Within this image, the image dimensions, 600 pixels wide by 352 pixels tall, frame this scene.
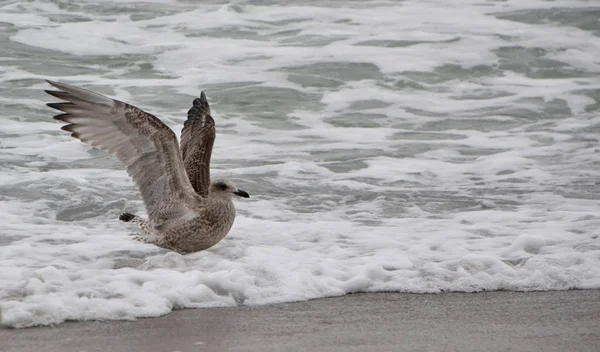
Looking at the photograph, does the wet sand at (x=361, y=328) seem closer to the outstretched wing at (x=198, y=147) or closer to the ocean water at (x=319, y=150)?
the ocean water at (x=319, y=150)

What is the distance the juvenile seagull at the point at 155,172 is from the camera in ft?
18.7

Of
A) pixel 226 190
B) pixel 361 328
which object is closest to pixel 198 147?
pixel 226 190

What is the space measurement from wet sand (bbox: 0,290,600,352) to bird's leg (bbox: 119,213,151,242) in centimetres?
140

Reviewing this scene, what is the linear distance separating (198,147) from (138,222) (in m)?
0.67

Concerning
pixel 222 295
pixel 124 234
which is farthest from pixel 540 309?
pixel 124 234

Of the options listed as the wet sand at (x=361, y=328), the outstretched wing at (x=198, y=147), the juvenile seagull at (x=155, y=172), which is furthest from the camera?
the outstretched wing at (x=198, y=147)

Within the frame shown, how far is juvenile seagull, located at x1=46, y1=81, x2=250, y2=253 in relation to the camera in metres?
5.70

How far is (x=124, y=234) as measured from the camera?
19.5 ft

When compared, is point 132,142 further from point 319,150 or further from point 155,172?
point 319,150

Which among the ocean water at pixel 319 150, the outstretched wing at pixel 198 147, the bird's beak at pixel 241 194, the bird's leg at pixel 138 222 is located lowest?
the ocean water at pixel 319 150

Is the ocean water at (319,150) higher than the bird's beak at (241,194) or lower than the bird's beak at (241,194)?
lower

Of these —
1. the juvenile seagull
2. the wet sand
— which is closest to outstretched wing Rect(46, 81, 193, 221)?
the juvenile seagull

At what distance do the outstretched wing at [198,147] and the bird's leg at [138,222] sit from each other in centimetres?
40

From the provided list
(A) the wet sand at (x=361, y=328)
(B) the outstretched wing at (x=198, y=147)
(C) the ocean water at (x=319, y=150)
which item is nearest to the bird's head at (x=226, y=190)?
(B) the outstretched wing at (x=198, y=147)
